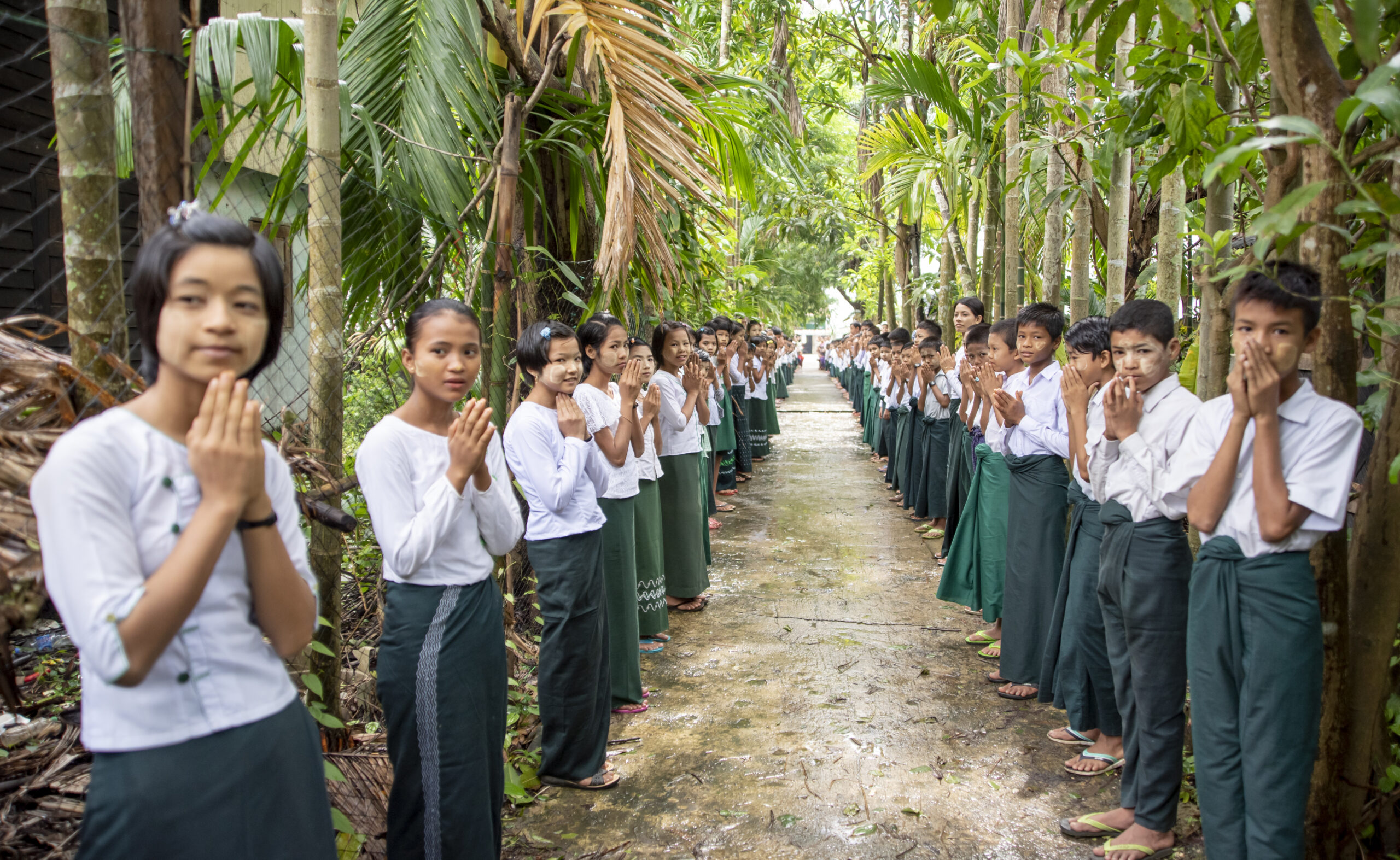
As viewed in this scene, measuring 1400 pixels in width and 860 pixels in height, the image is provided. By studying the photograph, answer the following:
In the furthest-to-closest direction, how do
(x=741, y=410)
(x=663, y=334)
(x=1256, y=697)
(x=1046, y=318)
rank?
(x=741, y=410) < (x=663, y=334) < (x=1046, y=318) < (x=1256, y=697)

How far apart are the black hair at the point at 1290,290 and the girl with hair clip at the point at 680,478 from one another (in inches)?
148

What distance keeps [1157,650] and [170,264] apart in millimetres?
2989

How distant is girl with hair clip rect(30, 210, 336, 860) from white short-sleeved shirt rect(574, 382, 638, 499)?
244 cm

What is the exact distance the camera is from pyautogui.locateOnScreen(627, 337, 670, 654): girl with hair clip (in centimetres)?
508

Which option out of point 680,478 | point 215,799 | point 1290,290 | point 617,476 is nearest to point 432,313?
point 215,799

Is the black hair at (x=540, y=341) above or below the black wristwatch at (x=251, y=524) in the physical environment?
above

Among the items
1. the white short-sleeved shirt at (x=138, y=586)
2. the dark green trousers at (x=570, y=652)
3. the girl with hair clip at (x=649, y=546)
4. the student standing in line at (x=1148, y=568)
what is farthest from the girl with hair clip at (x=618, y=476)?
the white short-sleeved shirt at (x=138, y=586)

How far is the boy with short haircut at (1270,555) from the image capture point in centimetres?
239

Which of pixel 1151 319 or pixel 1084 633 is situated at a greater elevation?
pixel 1151 319

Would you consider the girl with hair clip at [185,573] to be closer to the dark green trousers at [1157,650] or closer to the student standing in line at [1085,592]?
the dark green trousers at [1157,650]

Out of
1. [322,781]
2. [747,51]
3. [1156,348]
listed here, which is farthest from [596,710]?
[747,51]

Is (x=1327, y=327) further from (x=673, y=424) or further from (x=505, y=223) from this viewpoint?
(x=673, y=424)

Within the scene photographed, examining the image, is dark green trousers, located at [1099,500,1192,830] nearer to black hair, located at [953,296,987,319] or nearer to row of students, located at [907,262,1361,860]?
row of students, located at [907,262,1361,860]

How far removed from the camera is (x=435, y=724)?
7.87 ft
